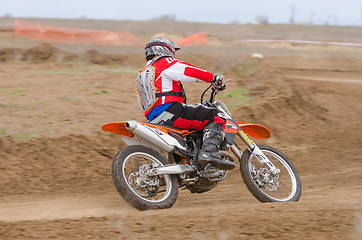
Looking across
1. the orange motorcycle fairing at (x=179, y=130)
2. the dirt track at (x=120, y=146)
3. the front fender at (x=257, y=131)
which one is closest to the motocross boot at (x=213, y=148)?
the orange motorcycle fairing at (x=179, y=130)

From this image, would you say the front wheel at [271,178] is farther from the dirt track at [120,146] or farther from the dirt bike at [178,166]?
the dirt track at [120,146]

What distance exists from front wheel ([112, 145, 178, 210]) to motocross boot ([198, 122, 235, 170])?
465 millimetres

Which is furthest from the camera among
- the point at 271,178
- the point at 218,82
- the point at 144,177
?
the point at 271,178

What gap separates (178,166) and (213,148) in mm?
512

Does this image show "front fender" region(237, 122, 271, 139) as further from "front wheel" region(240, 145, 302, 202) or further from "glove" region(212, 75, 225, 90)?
"glove" region(212, 75, 225, 90)

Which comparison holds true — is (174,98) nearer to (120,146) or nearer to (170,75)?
(170,75)

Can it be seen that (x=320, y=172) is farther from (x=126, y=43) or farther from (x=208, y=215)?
(x=126, y=43)

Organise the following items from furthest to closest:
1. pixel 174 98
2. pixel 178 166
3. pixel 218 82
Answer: pixel 218 82 → pixel 174 98 → pixel 178 166

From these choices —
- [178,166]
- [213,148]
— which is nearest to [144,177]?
[178,166]

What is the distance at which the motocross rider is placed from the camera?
19.5ft

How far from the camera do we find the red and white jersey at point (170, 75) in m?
5.91

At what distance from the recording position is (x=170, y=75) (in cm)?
590

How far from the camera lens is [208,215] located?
5.00 metres

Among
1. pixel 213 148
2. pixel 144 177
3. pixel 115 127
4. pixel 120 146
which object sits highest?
pixel 115 127
